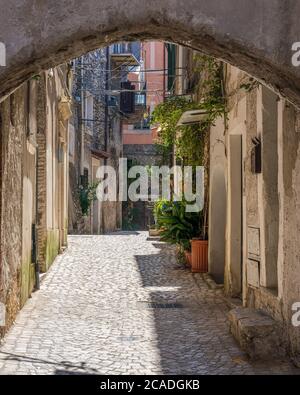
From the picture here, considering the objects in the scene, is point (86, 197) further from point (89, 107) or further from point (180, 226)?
point (180, 226)

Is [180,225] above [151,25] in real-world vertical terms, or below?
below

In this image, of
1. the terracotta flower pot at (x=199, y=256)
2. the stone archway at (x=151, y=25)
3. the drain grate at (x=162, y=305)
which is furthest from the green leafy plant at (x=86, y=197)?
the stone archway at (x=151, y=25)

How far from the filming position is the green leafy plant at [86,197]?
22.6 metres

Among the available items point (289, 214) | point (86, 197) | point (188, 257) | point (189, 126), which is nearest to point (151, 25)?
point (289, 214)

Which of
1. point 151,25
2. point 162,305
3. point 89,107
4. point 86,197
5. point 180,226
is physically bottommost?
point 162,305

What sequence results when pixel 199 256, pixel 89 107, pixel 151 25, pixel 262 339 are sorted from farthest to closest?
pixel 89 107 < pixel 199 256 < pixel 262 339 < pixel 151 25

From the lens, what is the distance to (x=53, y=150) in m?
12.8

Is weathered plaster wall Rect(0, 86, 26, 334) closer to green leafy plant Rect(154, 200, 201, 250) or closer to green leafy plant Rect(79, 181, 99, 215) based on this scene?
green leafy plant Rect(154, 200, 201, 250)

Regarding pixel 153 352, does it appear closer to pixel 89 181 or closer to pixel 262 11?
pixel 262 11

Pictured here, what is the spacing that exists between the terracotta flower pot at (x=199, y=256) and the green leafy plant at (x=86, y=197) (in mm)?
11725

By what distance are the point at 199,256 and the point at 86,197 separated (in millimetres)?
11914

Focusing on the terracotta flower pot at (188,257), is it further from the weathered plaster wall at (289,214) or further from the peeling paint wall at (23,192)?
the weathered plaster wall at (289,214)

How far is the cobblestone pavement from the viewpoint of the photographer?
5.22 meters

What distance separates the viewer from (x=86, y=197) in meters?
22.7
